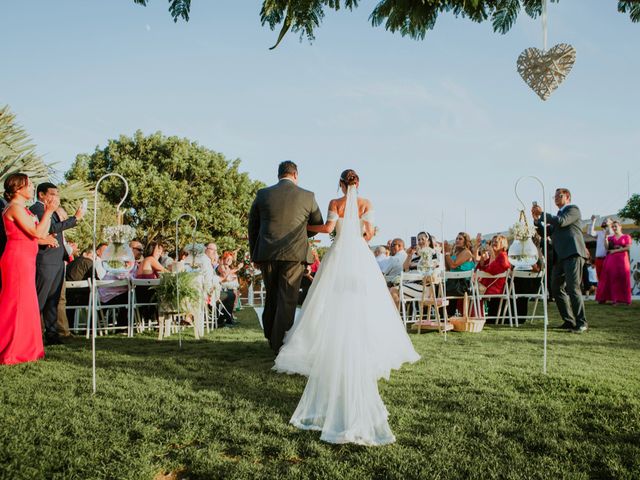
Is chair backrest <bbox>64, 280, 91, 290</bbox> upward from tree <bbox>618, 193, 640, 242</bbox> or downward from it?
downward

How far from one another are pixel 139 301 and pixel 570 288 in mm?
6969

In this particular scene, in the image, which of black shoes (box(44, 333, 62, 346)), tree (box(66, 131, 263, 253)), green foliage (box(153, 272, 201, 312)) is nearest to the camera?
black shoes (box(44, 333, 62, 346))

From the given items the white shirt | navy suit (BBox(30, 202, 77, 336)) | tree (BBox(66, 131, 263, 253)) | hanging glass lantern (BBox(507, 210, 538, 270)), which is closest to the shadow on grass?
navy suit (BBox(30, 202, 77, 336))

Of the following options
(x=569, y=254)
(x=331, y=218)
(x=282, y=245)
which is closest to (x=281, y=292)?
(x=282, y=245)

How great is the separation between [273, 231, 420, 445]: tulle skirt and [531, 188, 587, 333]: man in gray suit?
384cm

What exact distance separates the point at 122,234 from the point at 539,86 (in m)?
3.66

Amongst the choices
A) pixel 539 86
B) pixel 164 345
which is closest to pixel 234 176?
pixel 164 345

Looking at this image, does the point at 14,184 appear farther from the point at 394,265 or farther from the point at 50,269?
the point at 394,265

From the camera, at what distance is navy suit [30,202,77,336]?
667 cm

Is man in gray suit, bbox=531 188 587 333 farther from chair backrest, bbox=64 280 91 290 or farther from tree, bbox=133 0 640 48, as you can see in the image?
chair backrest, bbox=64 280 91 290

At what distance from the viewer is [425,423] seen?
3.37 metres

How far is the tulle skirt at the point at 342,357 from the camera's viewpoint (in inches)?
126

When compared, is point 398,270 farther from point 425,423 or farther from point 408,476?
point 408,476

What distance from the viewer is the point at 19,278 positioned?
563 centimetres
